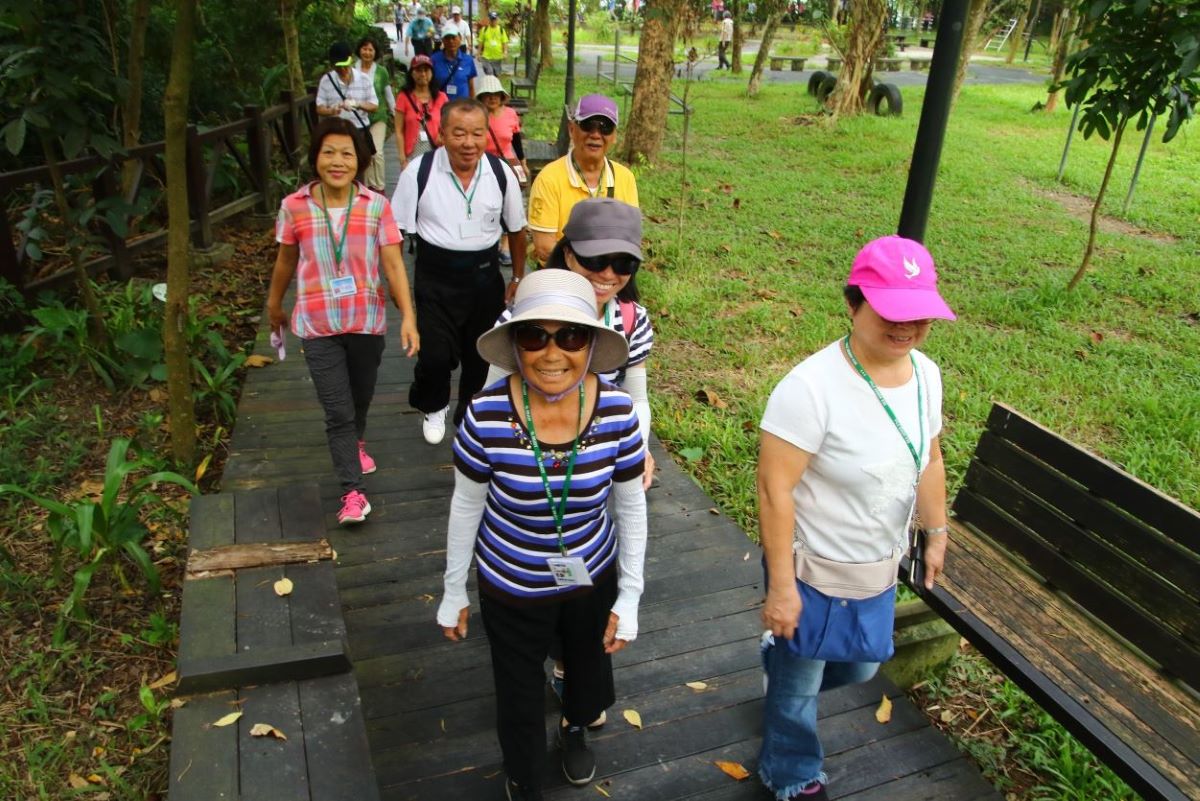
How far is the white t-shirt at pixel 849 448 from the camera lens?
2.19m

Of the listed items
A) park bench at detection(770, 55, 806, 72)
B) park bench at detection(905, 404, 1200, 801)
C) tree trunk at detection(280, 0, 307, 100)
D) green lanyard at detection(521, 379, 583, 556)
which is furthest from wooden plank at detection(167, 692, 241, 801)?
park bench at detection(770, 55, 806, 72)

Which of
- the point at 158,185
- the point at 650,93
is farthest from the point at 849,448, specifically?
the point at 650,93

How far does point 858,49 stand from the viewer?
16.8m

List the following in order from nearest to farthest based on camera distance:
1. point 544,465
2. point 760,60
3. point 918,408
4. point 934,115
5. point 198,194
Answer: point 544,465 < point 918,408 < point 934,115 < point 198,194 < point 760,60

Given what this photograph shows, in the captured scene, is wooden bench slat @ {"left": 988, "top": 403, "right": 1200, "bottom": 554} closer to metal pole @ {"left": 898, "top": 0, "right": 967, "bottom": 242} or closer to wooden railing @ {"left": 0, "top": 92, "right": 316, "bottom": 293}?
metal pole @ {"left": 898, "top": 0, "right": 967, "bottom": 242}

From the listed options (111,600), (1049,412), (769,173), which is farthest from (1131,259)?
(111,600)

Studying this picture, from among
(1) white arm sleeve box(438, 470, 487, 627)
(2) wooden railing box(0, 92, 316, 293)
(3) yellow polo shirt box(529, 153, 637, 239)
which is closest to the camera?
(1) white arm sleeve box(438, 470, 487, 627)

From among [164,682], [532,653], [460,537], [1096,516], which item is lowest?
[164,682]

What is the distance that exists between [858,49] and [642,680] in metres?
16.5

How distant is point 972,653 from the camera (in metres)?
3.75

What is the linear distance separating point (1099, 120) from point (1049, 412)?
2828 mm

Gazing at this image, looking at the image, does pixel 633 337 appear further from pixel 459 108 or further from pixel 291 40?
pixel 291 40

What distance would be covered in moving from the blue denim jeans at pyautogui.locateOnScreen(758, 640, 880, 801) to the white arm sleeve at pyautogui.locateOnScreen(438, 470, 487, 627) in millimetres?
950

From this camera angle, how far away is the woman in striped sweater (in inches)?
84.3
